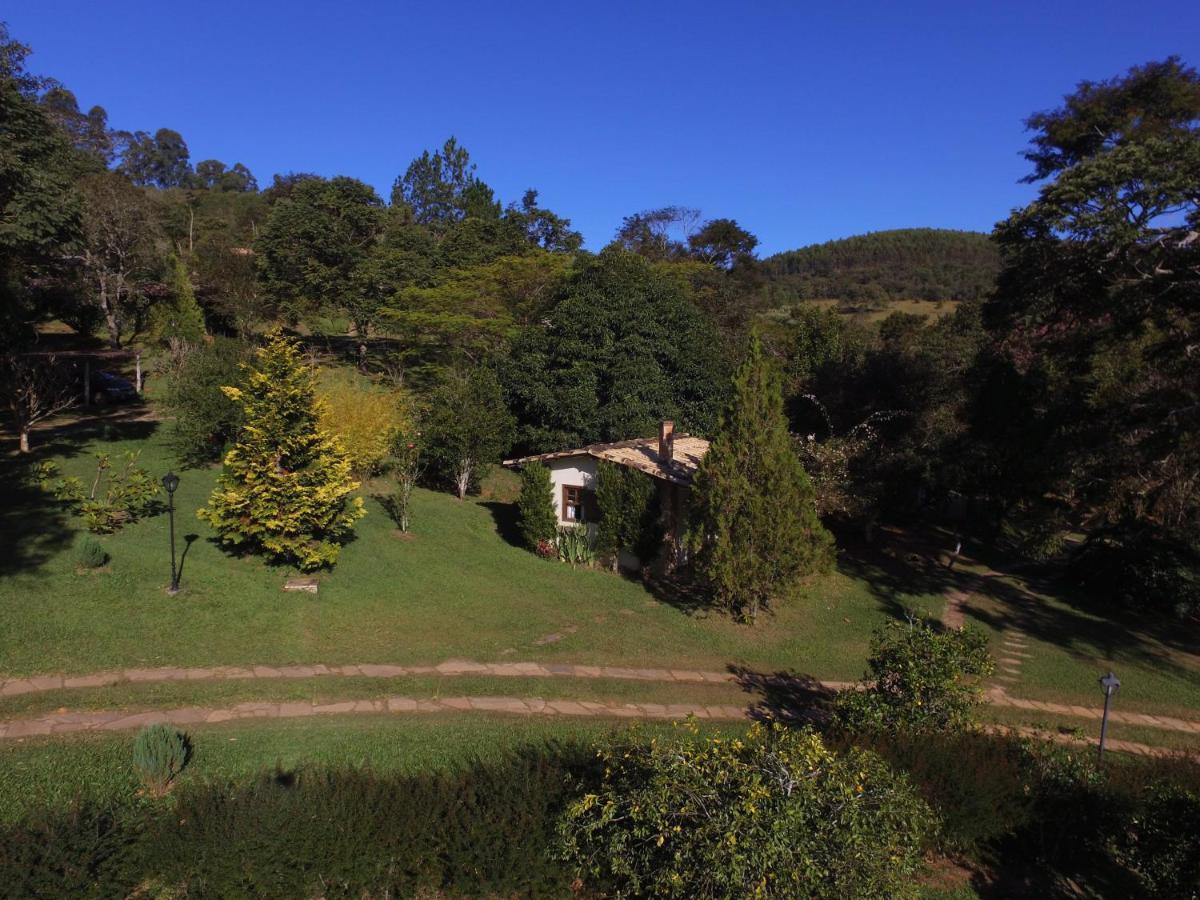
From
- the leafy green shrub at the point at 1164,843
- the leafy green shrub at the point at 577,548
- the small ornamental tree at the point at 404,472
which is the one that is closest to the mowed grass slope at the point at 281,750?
the leafy green shrub at the point at 1164,843

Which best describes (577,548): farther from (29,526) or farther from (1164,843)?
(1164,843)

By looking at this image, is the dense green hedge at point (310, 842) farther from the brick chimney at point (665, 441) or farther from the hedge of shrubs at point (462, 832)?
the brick chimney at point (665, 441)

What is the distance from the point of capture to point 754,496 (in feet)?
49.1

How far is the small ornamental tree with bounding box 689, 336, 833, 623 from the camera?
49.4 ft

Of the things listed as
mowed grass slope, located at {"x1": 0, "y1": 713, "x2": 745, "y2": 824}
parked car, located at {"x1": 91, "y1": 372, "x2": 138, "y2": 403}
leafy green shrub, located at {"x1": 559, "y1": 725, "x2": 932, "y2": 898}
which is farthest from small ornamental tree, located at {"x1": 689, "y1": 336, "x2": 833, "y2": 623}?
parked car, located at {"x1": 91, "y1": 372, "x2": 138, "y2": 403}

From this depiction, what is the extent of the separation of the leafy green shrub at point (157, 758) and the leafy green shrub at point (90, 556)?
6785 millimetres


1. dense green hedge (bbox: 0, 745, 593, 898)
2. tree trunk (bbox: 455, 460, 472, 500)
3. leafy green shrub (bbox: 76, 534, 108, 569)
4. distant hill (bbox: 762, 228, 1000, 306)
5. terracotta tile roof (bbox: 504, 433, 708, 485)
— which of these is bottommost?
dense green hedge (bbox: 0, 745, 593, 898)

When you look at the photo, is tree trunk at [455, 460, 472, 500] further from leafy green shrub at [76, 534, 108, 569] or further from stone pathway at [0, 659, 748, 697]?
stone pathway at [0, 659, 748, 697]

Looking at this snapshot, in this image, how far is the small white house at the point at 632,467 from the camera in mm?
18156

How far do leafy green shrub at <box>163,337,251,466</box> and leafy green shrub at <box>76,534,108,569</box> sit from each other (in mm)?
8277

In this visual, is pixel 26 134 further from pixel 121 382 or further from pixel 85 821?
pixel 85 821

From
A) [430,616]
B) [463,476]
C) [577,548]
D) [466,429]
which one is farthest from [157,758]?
[463,476]

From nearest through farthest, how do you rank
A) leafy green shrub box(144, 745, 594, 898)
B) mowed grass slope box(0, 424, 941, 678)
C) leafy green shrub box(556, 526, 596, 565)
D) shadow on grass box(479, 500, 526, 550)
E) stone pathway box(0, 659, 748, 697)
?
leafy green shrub box(144, 745, 594, 898)
stone pathway box(0, 659, 748, 697)
mowed grass slope box(0, 424, 941, 678)
leafy green shrub box(556, 526, 596, 565)
shadow on grass box(479, 500, 526, 550)

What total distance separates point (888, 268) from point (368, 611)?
343 ft
